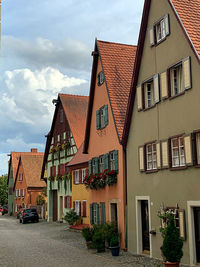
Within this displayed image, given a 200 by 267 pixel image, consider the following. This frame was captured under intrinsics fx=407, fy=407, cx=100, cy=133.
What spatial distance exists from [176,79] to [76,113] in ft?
75.5

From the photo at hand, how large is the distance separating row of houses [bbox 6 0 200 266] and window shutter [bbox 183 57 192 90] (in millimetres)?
36

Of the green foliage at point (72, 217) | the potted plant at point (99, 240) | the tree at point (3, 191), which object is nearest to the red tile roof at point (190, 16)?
the potted plant at point (99, 240)

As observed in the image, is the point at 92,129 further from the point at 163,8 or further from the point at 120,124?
the point at 163,8

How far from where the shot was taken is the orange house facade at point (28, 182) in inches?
2167

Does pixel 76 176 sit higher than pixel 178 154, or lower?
higher

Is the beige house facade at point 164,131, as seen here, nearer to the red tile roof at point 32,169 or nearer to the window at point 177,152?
the window at point 177,152

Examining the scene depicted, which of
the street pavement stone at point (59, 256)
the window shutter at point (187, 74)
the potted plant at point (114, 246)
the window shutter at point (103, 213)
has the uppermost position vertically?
the window shutter at point (187, 74)

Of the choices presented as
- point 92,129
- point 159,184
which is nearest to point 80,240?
point 92,129

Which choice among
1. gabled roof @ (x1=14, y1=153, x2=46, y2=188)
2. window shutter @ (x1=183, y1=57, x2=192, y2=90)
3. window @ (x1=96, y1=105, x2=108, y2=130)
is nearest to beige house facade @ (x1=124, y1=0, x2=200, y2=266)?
window shutter @ (x1=183, y1=57, x2=192, y2=90)

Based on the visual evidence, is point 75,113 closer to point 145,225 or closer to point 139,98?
point 139,98

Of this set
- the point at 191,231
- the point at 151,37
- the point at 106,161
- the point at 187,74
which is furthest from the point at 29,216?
the point at 187,74

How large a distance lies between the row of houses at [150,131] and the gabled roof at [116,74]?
0.19 feet

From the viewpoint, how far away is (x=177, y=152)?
15.5m

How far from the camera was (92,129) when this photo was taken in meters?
25.1
